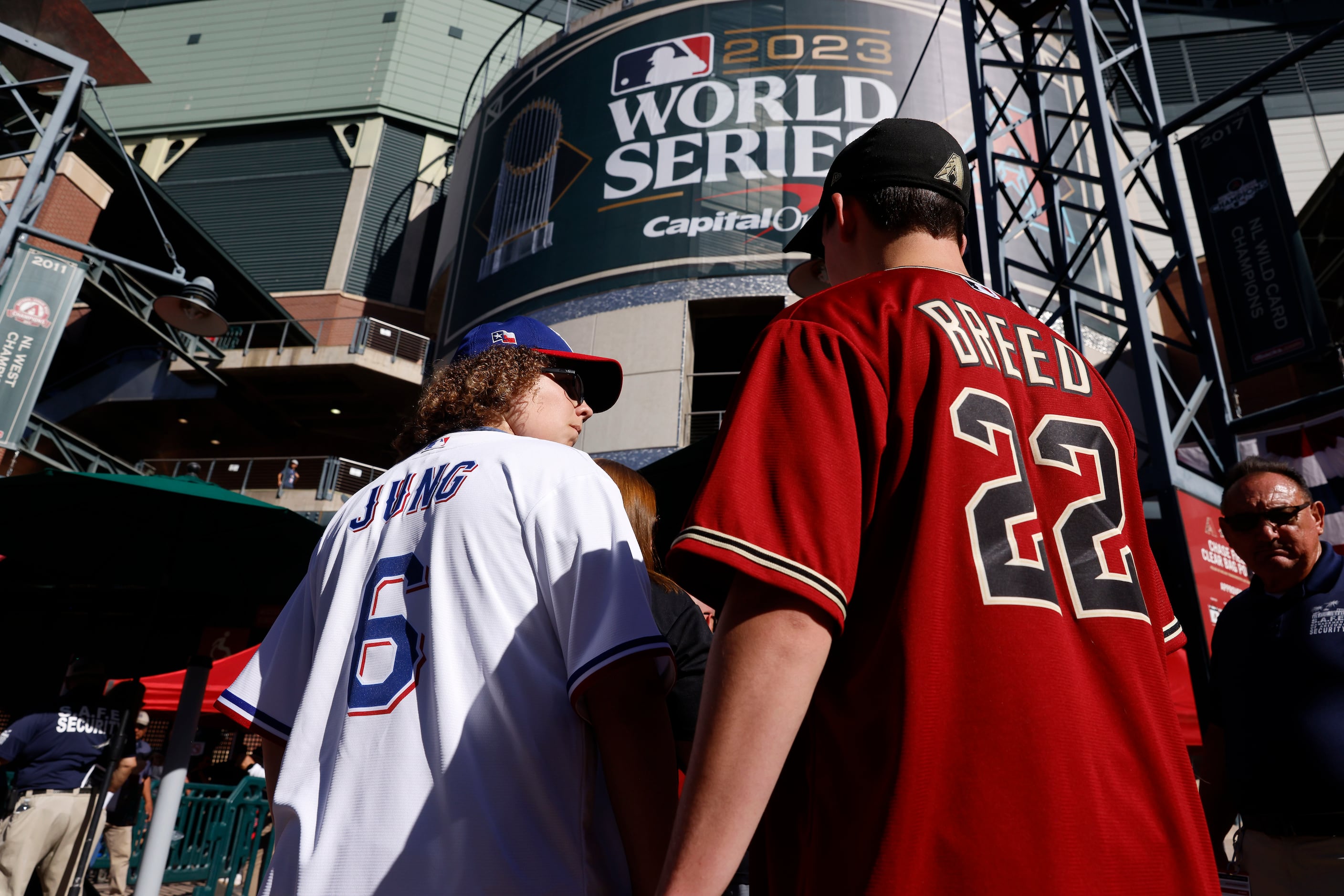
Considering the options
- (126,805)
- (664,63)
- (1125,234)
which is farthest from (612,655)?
(664,63)

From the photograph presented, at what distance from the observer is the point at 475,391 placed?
2070mm

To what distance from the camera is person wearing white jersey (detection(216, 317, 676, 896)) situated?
4.58 feet

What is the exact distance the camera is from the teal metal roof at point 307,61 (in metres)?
30.4

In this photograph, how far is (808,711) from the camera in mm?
1152

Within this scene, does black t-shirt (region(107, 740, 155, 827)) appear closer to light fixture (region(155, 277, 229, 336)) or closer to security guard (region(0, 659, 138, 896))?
security guard (region(0, 659, 138, 896))

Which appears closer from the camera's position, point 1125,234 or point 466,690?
point 466,690

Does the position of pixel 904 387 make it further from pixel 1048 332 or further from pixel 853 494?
pixel 1048 332

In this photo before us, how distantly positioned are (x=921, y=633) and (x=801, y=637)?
0.18 meters

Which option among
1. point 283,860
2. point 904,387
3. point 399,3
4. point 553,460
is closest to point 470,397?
point 553,460

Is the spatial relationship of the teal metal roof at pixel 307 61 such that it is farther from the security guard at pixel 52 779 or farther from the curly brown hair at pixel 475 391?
the curly brown hair at pixel 475 391

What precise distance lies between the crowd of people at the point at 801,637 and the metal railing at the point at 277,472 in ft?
50.6

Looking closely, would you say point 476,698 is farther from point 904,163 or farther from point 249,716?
point 904,163

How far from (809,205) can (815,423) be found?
13.8 m

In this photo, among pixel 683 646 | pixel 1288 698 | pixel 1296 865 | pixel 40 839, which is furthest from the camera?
A: pixel 40 839
